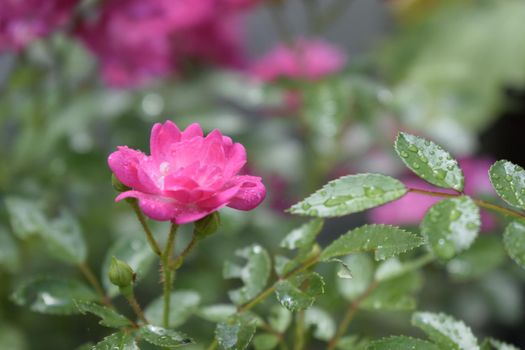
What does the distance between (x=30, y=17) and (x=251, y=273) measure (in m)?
→ 0.44

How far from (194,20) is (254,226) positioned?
0.36 metres

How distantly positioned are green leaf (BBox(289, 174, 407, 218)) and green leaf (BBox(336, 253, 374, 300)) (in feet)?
0.63

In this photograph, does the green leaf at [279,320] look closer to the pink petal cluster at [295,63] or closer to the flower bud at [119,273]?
the flower bud at [119,273]

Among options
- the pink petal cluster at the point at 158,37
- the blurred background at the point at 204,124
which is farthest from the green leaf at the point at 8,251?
the pink petal cluster at the point at 158,37

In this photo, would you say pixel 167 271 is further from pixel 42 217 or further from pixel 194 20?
pixel 194 20

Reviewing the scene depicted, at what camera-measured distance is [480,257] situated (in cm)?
74

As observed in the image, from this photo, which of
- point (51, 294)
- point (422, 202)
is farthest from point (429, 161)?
point (422, 202)

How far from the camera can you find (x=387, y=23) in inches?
79.8

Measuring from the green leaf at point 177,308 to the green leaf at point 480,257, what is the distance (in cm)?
31

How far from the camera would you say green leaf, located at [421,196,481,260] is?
1.05 ft

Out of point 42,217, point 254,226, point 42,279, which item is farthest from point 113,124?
point 42,279

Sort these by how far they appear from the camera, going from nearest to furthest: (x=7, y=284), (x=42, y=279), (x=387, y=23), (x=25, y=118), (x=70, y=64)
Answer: (x=42, y=279)
(x=7, y=284)
(x=25, y=118)
(x=70, y=64)
(x=387, y=23)

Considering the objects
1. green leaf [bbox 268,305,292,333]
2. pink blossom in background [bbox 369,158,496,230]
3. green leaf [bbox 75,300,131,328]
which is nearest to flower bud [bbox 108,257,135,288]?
green leaf [bbox 75,300,131,328]

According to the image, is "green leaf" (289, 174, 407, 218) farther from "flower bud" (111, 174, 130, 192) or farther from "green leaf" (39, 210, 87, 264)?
"green leaf" (39, 210, 87, 264)
